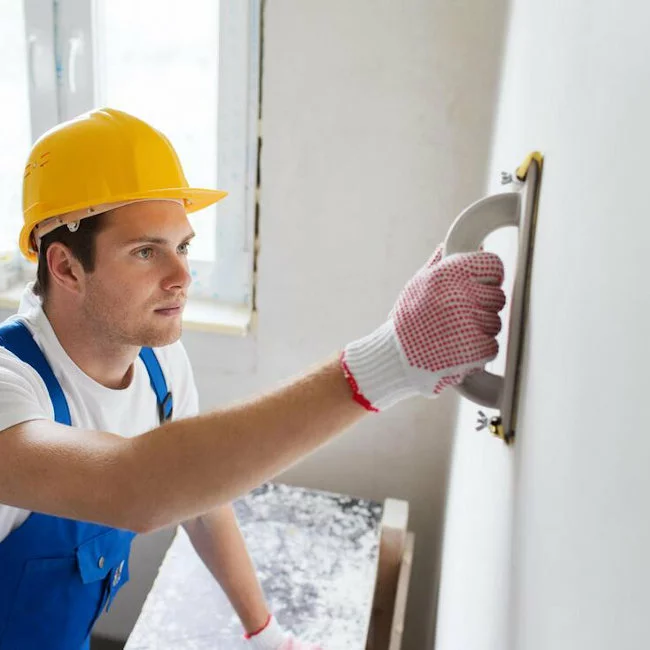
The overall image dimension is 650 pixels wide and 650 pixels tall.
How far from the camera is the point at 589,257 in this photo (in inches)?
14.1

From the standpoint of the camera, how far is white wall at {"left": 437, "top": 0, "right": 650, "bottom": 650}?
27cm

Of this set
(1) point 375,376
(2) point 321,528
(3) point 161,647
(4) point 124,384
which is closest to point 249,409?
(1) point 375,376

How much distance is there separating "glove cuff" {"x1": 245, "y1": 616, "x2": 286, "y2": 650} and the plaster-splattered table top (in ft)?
0.10

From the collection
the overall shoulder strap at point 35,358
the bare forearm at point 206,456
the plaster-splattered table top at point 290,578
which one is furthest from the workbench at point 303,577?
the bare forearm at point 206,456

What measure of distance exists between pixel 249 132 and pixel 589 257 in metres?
1.59

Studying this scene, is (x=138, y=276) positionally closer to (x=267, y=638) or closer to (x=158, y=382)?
(x=158, y=382)

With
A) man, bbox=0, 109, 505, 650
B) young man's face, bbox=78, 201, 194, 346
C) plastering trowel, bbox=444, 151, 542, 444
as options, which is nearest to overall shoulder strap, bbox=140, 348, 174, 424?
man, bbox=0, 109, 505, 650

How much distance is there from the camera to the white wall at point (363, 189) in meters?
1.58

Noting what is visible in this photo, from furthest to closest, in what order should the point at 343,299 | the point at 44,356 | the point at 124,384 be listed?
Answer: the point at 343,299, the point at 124,384, the point at 44,356

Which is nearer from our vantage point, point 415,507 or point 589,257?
point 589,257

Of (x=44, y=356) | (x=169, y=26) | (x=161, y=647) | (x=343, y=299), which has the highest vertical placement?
(x=169, y=26)

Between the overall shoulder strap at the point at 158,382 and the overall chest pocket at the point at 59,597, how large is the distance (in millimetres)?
243

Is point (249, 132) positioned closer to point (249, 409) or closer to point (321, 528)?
point (321, 528)

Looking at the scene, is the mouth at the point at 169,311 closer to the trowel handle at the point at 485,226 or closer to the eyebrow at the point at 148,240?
the eyebrow at the point at 148,240
